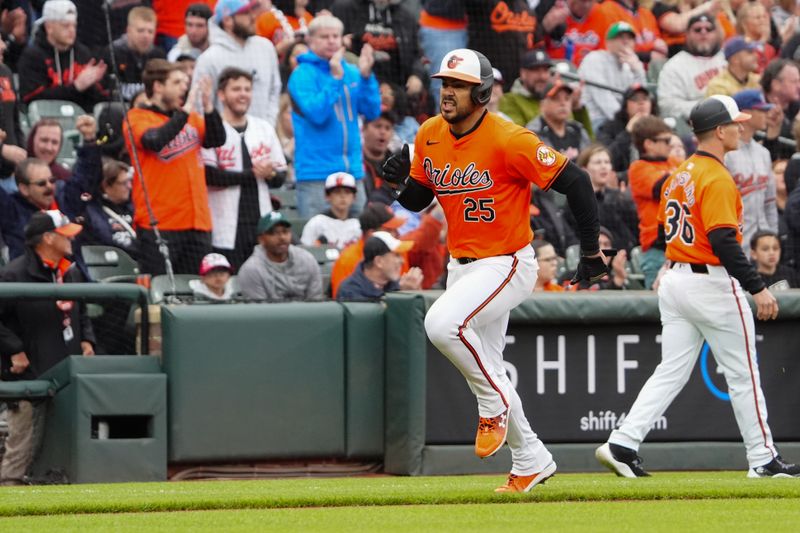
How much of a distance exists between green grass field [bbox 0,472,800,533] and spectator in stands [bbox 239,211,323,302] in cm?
279

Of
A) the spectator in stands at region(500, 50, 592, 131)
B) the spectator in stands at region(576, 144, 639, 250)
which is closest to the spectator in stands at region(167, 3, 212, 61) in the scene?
the spectator in stands at region(500, 50, 592, 131)

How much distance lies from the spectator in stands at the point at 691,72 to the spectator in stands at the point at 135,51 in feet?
18.1

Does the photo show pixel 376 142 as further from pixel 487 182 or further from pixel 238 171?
pixel 487 182

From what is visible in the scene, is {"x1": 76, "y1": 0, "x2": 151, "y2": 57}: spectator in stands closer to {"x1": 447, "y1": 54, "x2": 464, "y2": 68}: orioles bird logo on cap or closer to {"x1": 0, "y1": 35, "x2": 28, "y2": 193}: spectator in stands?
{"x1": 0, "y1": 35, "x2": 28, "y2": 193}: spectator in stands

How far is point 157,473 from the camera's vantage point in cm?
955

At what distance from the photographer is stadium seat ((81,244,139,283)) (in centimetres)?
1129

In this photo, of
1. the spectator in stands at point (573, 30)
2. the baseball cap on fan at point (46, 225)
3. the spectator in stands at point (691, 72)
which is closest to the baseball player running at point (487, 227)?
the baseball cap on fan at point (46, 225)

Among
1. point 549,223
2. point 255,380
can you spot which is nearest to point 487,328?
point 255,380

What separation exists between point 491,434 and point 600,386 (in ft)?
11.3

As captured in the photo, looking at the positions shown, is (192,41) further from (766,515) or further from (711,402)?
(766,515)

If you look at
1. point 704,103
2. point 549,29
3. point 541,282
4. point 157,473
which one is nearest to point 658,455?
point 541,282

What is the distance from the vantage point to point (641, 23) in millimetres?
17219

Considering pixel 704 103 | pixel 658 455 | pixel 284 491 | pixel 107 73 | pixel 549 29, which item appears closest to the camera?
pixel 284 491

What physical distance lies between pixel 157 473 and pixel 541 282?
345 centimetres
